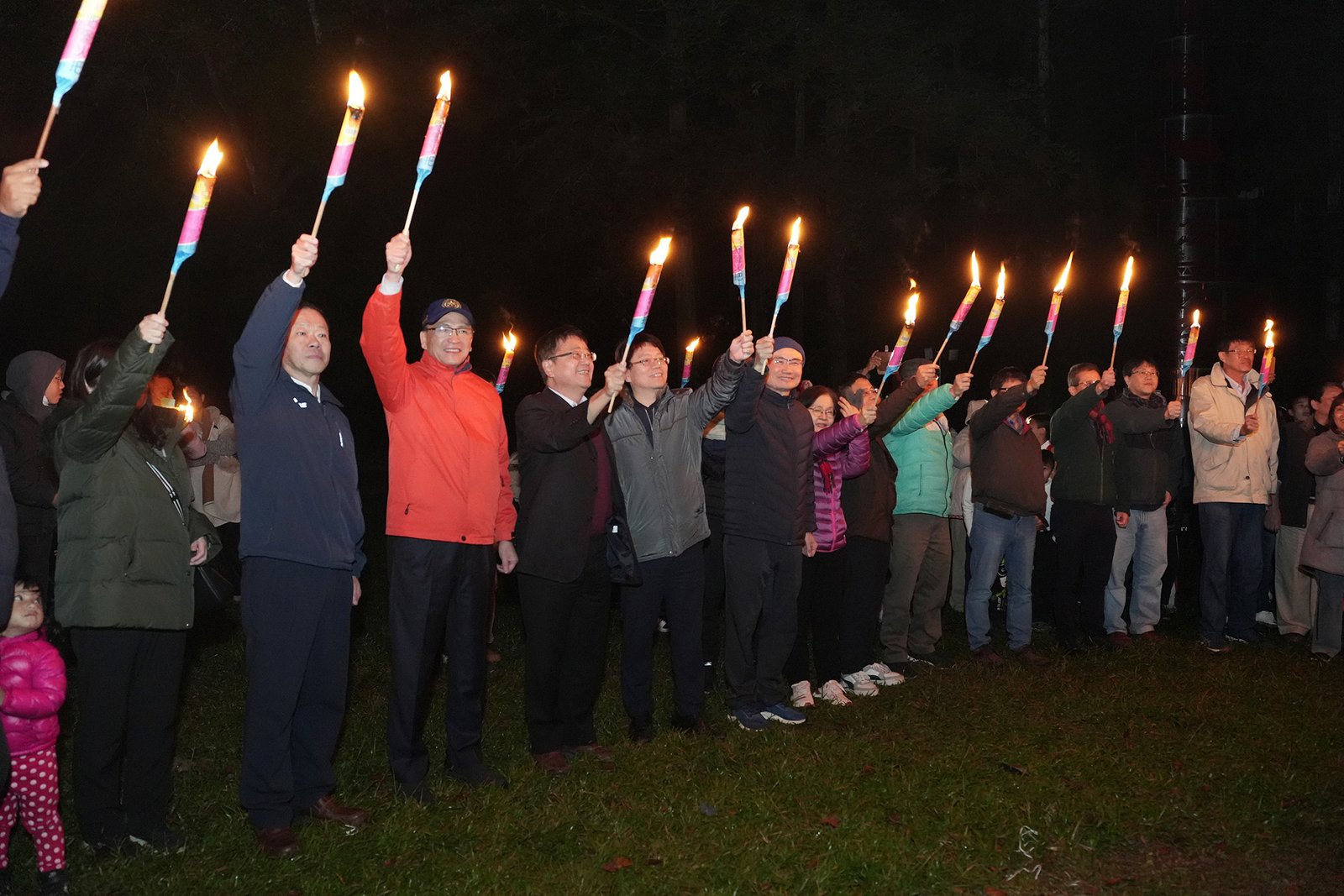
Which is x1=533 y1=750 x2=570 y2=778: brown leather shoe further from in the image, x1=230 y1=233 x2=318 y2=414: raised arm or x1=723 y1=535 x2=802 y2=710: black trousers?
x1=230 y1=233 x2=318 y2=414: raised arm

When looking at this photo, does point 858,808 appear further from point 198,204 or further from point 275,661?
point 198,204

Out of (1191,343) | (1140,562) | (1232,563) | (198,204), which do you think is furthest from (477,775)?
(1232,563)

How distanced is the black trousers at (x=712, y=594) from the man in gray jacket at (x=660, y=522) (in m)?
0.93

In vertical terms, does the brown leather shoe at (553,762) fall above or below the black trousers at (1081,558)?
below

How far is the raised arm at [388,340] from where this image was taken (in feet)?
16.4

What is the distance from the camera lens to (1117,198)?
25781 millimetres

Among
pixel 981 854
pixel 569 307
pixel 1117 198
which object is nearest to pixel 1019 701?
pixel 981 854

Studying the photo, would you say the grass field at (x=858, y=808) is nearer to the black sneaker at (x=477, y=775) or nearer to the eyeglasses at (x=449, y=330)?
the black sneaker at (x=477, y=775)

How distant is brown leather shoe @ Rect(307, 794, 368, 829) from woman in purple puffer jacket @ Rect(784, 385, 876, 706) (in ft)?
10.2

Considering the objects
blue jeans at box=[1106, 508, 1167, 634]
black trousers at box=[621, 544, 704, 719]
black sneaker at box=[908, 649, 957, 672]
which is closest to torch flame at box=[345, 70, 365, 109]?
black trousers at box=[621, 544, 704, 719]

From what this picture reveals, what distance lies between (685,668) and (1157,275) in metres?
23.6

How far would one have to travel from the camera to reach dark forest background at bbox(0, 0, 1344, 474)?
18.3m

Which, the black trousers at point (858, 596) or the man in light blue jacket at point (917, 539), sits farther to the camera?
the man in light blue jacket at point (917, 539)

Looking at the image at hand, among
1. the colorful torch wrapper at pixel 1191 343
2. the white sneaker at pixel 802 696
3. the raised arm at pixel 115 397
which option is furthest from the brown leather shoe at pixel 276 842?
the colorful torch wrapper at pixel 1191 343
